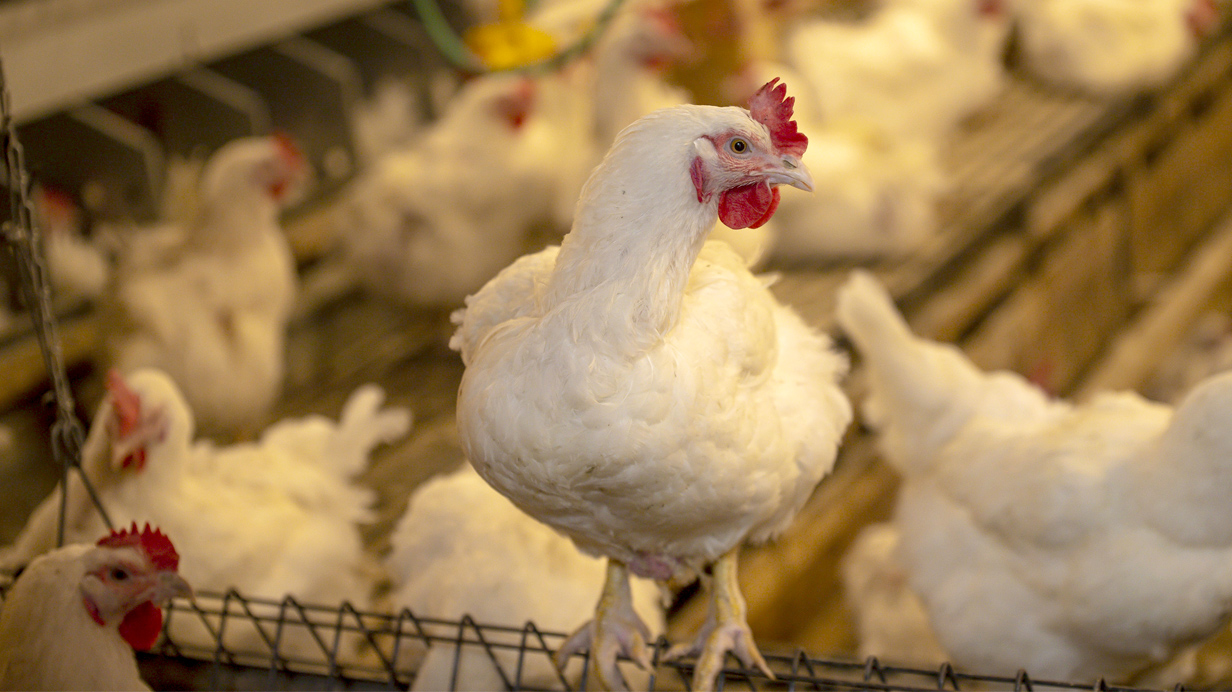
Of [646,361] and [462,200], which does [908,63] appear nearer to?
[462,200]

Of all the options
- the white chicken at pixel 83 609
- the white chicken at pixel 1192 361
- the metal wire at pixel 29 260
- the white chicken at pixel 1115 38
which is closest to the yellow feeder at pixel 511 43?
the metal wire at pixel 29 260

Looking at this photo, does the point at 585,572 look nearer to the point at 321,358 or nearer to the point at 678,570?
the point at 678,570

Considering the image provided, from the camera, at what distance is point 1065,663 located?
1.75 metres

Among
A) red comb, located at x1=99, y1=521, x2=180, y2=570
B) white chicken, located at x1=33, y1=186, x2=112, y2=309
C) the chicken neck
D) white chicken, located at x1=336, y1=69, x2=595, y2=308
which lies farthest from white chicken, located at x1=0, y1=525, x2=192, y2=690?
white chicken, located at x1=336, y1=69, x2=595, y2=308

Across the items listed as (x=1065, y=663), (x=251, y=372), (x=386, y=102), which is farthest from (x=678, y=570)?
(x=386, y=102)

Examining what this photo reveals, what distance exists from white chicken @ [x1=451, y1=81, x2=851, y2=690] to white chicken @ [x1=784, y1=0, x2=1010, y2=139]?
2.62m

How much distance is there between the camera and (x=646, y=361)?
3.68 feet

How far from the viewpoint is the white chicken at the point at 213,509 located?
1.84 meters

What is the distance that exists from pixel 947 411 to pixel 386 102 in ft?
8.10

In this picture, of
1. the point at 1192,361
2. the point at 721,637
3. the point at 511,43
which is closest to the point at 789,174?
the point at 721,637

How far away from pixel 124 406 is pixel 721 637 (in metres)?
1.17

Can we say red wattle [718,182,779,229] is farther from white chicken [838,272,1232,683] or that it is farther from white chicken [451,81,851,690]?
white chicken [838,272,1232,683]

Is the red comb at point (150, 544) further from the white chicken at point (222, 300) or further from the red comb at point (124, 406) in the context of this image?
the white chicken at point (222, 300)

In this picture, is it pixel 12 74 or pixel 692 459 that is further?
pixel 12 74
